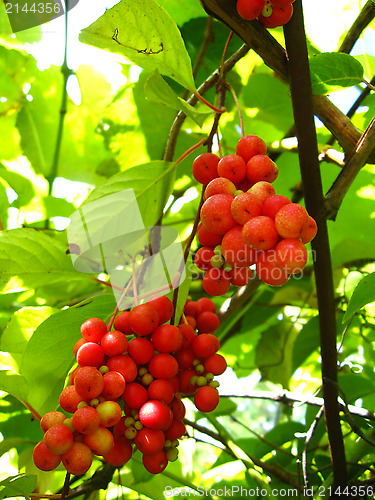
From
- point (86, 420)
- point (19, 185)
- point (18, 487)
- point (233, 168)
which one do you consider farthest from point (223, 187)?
point (19, 185)

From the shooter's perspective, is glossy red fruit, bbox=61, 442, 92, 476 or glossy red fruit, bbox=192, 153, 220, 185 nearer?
glossy red fruit, bbox=61, 442, 92, 476

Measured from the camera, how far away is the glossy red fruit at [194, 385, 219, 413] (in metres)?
0.50

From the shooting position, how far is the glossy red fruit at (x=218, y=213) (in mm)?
435

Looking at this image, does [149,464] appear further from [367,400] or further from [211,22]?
[211,22]

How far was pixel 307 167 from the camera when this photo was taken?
52 centimetres

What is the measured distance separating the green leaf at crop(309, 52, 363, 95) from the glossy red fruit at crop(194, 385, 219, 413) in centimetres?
36

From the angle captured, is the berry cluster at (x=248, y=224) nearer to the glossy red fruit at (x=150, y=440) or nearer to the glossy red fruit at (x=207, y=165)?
the glossy red fruit at (x=207, y=165)

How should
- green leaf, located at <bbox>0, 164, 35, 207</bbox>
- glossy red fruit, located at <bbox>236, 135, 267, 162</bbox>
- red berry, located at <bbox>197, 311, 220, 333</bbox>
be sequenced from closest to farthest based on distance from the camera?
glossy red fruit, located at <bbox>236, 135, 267, 162</bbox> < red berry, located at <bbox>197, 311, 220, 333</bbox> < green leaf, located at <bbox>0, 164, 35, 207</bbox>

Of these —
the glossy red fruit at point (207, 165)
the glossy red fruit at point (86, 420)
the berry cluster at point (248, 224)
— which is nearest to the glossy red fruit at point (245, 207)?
the berry cluster at point (248, 224)

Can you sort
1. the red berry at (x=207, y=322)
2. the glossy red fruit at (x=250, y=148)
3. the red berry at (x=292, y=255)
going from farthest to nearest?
the red berry at (x=207, y=322), the glossy red fruit at (x=250, y=148), the red berry at (x=292, y=255)

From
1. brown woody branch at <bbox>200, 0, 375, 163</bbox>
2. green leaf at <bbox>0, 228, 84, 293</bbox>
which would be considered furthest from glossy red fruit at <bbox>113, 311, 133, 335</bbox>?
brown woody branch at <bbox>200, 0, 375, 163</bbox>

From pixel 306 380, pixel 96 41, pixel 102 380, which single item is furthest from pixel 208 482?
pixel 96 41

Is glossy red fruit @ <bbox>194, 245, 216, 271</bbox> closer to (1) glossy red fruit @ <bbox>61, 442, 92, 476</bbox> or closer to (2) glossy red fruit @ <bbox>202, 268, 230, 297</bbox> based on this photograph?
(2) glossy red fruit @ <bbox>202, 268, 230, 297</bbox>

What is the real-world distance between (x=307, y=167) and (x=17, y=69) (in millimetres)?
797
